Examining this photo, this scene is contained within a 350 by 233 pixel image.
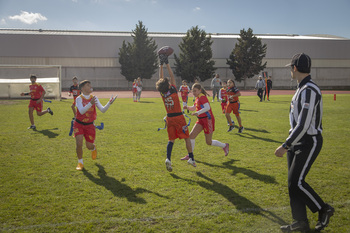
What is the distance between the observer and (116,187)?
5672mm

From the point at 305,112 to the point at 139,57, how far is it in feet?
159

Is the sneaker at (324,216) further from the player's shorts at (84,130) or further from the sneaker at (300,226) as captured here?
the player's shorts at (84,130)

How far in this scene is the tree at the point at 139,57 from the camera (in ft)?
162

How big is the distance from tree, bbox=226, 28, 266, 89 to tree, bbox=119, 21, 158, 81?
14.5 m

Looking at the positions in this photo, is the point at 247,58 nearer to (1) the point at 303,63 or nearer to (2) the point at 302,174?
(1) the point at 303,63

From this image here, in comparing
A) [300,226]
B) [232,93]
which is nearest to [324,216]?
[300,226]

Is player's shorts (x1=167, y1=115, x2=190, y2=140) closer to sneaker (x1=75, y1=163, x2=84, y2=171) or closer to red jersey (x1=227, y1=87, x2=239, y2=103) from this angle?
sneaker (x1=75, y1=163, x2=84, y2=171)

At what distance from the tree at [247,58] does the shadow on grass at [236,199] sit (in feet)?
159

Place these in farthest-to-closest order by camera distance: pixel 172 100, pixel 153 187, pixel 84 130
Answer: pixel 84 130 → pixel 172 100 → pixel 153 187

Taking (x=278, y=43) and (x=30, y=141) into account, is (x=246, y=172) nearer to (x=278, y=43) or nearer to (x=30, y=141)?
(x=30, y=141)

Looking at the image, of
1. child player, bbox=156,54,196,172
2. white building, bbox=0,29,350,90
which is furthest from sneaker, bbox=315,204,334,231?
white building, bbox=0,29,350,90

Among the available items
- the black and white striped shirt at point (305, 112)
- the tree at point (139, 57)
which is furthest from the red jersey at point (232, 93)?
the tree at point (139, 57)

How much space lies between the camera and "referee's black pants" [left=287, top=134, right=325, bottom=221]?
12.0 ft

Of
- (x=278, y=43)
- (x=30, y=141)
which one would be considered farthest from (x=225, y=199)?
(x=278, y=43)
